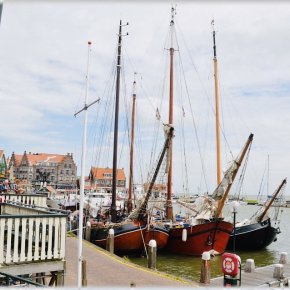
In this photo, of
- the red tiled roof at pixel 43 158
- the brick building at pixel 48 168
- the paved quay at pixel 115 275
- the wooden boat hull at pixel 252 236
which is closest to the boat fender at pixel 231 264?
the paved quay at pixel 115 275

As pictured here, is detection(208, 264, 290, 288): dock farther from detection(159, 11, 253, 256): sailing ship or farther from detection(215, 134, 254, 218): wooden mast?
detection(215, 134, 254, 218): wooden mast

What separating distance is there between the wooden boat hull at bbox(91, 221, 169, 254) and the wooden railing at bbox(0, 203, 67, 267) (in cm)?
1341

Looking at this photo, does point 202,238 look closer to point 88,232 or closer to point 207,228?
point 207,228

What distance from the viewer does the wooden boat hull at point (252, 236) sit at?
28.2 meters

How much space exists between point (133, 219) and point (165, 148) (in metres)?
5.20

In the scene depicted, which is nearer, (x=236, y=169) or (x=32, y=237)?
(x=32, y=237)

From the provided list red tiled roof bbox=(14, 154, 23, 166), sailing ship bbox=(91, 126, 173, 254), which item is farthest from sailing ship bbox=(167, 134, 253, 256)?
red tiled roof bbox=(14, 154, 23, 166)

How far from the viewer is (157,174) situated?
83.9 ft

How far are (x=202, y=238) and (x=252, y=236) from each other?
6659 millimetres

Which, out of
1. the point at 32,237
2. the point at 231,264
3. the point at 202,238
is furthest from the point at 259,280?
the point at 32,237

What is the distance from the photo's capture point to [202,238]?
77.8 ft

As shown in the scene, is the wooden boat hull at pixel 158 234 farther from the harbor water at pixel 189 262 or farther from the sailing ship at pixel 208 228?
the harbor water at pixel 189 262

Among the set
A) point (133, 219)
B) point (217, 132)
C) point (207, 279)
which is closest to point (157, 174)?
point (133, 219)

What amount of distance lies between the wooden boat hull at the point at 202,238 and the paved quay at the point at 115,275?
8.66 metres
